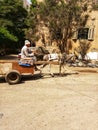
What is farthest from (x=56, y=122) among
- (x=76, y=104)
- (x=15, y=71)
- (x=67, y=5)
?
(x=67, y=5)

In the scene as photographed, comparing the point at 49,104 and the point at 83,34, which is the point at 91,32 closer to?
the point at 83,34

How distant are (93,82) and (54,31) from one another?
7056 mm

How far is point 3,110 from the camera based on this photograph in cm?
831

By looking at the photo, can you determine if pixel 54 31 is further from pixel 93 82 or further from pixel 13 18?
pixel 13 18

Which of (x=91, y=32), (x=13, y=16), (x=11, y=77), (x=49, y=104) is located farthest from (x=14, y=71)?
(x=13, y=16)

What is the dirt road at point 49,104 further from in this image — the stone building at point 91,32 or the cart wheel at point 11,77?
the stone building at point 91,32

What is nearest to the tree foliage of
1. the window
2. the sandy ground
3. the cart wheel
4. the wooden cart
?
the window

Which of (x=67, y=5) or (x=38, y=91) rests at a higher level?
(x=67, y=5)

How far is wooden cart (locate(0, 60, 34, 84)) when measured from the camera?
1196 centimetres

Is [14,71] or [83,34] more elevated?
[83,34]

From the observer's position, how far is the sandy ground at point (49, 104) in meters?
7.24

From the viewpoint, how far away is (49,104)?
29.3ft

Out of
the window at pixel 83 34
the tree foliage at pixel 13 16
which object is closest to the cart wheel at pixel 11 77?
the window at pixel 83 34

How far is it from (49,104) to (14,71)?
3524mm
